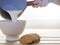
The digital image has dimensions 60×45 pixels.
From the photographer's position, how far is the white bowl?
0.61 meters

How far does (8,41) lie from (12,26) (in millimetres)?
74

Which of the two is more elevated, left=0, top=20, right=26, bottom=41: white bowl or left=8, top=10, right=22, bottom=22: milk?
left=8, top=10, right=22, bottom=22: milk

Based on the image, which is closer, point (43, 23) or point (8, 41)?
point (8, 41)

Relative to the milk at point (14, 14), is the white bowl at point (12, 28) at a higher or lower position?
lower

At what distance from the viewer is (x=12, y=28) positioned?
616 millimetres

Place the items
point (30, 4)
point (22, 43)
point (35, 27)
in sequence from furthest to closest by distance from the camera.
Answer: point (35, 27) < point (30, 4) < point (22, 43)

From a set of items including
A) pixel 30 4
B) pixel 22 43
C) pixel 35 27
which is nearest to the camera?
pixel 22 43

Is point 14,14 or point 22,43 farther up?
point 14,14

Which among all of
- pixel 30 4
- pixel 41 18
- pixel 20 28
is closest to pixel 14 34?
pixel 20 28

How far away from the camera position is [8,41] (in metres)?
0.63

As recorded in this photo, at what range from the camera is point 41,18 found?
0.89 metres

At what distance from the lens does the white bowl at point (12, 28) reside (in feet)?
2.01

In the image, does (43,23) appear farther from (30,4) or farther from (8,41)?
(8,41)

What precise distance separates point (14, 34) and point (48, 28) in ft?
0.89
